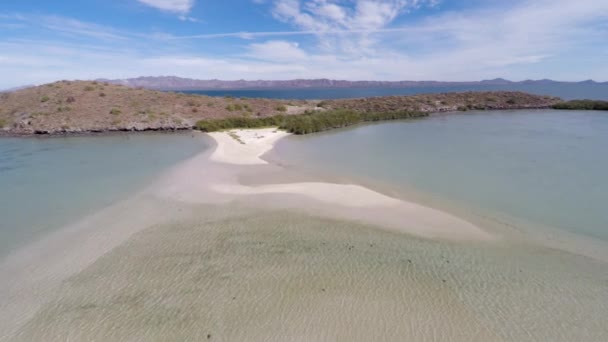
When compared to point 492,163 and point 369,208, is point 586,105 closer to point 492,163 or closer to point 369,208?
point 492,163

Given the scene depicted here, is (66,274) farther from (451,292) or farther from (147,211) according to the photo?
(451,292)

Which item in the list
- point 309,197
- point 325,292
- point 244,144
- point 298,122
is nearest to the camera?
point 325,292

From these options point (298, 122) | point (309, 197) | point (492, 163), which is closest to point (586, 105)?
point (492, 163)

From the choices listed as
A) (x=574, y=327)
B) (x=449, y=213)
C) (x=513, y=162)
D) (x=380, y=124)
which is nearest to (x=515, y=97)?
(x=380, y=124)

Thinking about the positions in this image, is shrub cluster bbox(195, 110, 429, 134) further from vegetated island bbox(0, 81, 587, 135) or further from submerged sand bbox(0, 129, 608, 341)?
submerged sand bbox(0, 129, 608, 341)

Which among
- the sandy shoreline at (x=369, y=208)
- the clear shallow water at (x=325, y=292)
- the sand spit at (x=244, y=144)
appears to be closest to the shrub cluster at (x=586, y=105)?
the sand spit at (x=244, y=144)

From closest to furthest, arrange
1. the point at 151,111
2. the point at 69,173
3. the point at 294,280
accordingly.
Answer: the point at 294,280 < the point at 69,173 < the point at 151,111
